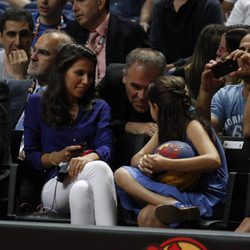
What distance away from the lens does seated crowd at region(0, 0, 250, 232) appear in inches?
185

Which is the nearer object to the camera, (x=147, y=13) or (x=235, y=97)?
(x=235, y=97)

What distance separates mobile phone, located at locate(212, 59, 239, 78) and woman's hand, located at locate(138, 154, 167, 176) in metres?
0.64

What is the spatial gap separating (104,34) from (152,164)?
1.92m

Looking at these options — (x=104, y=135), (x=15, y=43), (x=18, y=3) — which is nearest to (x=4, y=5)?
(x=18, y=3)

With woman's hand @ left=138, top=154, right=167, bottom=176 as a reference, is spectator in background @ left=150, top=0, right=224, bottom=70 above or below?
above

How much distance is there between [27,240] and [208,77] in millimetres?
1685

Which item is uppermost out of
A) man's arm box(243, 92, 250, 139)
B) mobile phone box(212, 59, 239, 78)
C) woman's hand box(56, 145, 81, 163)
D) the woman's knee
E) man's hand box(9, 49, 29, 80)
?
mobile phone box(212, 59, 239, 78)

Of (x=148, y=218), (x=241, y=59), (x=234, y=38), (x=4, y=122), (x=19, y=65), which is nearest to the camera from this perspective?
(x=148, y=218)

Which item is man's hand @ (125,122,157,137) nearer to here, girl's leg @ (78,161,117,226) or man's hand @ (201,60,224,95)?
man's hand @ (201,60,224,95)

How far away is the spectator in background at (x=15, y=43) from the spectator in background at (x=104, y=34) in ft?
1.14

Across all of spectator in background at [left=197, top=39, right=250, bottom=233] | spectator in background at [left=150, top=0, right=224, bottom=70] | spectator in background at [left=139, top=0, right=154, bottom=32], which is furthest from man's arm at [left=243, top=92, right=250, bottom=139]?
spectator in background at [left=139, top=0, right=154, bottom=32]

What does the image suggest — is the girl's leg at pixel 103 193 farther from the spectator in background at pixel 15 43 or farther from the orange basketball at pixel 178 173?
the spectator in background at pixel 15 43

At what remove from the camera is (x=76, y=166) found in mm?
4891

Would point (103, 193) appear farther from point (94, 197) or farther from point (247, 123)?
point (247, 123)
